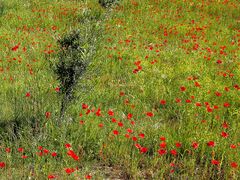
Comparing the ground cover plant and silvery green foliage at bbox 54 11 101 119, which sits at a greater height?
silvery green foliage at bbox 54 11 101 119

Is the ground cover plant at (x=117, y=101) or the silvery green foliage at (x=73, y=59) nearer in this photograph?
the ground cover plant at (x=117, y=101)

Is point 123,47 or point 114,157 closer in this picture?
point 114,157

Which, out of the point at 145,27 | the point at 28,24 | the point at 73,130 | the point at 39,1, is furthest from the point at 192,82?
the point at 39,1

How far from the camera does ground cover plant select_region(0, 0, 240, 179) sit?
4477mm

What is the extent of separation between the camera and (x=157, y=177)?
422 centimetres

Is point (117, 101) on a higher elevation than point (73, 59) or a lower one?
lower

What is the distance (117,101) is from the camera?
6242 mm

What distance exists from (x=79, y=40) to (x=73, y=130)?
46.6 inches

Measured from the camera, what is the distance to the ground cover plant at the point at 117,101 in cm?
448

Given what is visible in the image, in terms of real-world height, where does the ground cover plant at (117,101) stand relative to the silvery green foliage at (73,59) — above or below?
below

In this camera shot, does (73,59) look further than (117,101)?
No

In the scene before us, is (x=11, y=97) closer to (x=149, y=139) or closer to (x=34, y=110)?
(x=34, y=110)

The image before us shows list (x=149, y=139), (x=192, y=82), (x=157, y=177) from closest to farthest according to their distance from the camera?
(x=157, y=177) < (x=149, y=139) < (x=192, y=82)

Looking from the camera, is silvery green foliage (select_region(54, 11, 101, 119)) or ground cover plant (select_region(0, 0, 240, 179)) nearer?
ground cover plant (select_region(0, 0, 240, 179))
